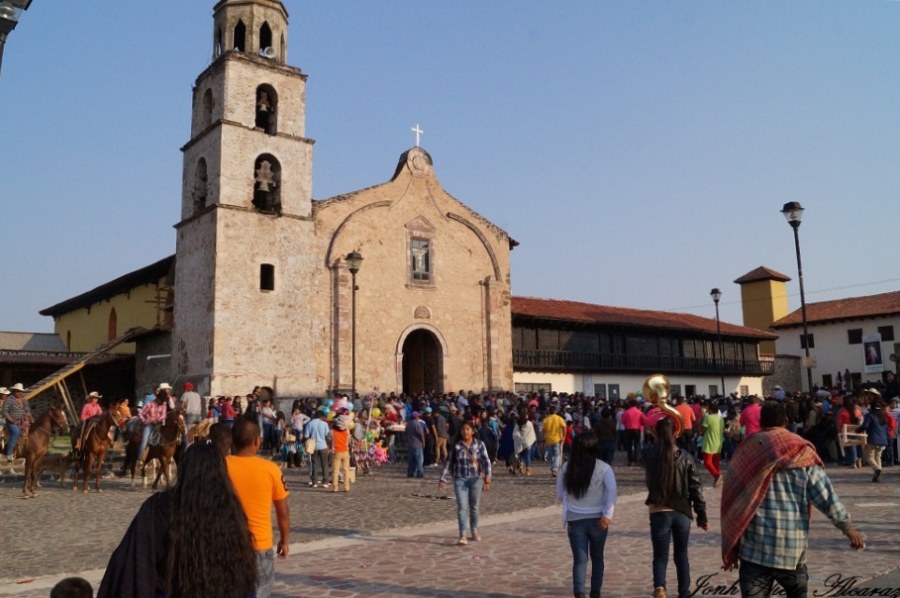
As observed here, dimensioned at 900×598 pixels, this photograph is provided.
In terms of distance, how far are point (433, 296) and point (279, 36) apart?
1132 cm

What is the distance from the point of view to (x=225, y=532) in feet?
11.9

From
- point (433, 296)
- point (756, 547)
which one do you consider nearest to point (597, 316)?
Answer: point (433, 296)

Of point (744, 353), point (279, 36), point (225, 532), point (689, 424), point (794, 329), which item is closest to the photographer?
point (225, 532)

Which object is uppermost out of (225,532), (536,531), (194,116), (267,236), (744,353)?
(194,116)

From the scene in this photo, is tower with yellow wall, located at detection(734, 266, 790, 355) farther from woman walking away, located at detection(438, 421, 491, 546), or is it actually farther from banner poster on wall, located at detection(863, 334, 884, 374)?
woman walking away, located at detection(438, 421, 491, 546)

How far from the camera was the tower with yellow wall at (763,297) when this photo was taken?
55.8 m

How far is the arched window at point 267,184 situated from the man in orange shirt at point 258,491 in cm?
2284

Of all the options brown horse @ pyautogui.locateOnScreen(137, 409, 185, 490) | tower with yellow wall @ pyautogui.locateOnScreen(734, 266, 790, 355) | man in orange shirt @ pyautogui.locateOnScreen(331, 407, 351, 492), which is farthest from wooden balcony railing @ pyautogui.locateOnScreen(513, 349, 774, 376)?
brown horse @ pyautogui.locateOnScreen(137, 409, 185, 490)

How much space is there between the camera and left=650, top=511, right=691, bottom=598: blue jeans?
654 centimetres

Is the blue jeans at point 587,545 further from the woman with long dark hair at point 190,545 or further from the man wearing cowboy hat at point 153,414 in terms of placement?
the man wearing cowboy hat at point 153,414

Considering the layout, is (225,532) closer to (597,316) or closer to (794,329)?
(597,316)

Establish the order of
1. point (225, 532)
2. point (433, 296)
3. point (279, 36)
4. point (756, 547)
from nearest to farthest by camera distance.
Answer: point (225, 532), point (756, 547), point (279, 36), point (433, 296)

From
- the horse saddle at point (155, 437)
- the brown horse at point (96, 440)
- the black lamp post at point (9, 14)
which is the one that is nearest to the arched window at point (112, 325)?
the brown horse at point (96, 440)

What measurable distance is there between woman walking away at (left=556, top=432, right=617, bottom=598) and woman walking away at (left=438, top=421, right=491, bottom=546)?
10.9 ft
